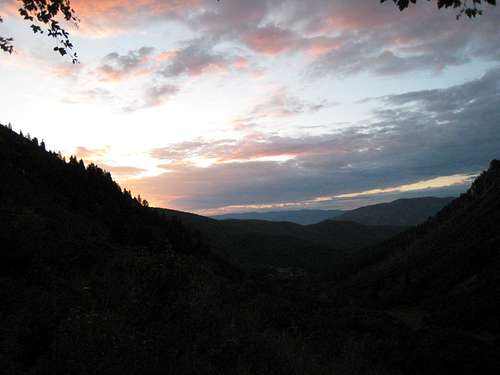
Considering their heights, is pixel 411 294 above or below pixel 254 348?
below

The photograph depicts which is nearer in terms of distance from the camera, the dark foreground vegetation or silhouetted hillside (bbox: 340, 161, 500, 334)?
the dark foreground vegetation

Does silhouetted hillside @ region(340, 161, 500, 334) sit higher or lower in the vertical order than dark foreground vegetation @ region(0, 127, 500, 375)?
lower

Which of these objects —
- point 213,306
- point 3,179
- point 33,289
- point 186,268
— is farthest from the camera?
point 3,179

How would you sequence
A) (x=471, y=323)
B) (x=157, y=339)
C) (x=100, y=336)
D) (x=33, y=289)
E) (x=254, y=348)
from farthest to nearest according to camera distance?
(x=471, y=323) → (x=33, y=289) → (x=254, y=348) → (x=157, y=339) → (x=100, y=336)

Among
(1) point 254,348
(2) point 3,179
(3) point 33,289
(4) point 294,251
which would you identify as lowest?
(4) point 294,251

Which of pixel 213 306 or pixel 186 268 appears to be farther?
pixel 186 268

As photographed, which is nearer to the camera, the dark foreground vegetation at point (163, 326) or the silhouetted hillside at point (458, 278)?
the dark foreground vegetation at point (163, 326)

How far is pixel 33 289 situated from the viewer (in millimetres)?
7645

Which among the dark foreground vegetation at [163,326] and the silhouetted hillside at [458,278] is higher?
the dark foreground vegetation at [163,326]

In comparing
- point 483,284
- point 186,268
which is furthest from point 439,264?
point 186,268

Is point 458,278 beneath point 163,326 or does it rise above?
beneath

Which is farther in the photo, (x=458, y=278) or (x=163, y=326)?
(x=458, y=278)

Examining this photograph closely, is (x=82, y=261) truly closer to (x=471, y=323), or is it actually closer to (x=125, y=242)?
(x=125, y=242)

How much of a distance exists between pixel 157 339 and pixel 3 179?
2159 cm
